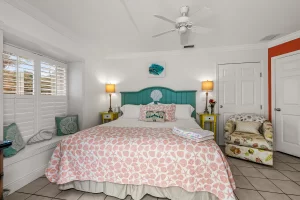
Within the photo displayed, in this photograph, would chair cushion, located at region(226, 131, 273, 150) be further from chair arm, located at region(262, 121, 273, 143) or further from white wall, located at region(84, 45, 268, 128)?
white wall, located at region(84, 45, 268, 128)

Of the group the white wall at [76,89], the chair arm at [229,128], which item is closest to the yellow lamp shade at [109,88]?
the white wall at [76,89]

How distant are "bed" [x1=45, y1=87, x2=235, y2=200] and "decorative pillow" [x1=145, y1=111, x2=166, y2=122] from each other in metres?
1.05

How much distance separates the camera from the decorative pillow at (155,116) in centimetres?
288

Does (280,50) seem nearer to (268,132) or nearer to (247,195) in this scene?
(268,132)

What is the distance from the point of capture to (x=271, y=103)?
10.7 ft

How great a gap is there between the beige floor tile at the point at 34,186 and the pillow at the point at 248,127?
3.60 m

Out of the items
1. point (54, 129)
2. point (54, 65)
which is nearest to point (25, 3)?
point (54, 65)

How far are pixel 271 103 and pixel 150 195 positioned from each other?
3.29m

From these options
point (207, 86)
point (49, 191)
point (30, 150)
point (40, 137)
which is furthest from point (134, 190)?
point (207, 86)

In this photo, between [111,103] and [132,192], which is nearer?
[132,192]

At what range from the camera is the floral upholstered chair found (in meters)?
2.52

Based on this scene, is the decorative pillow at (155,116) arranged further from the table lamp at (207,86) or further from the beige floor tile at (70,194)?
the beige floor tile at (70,194)

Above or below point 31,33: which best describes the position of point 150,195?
below

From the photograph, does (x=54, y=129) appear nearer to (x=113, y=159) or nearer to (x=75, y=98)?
(x=75, y=98)
